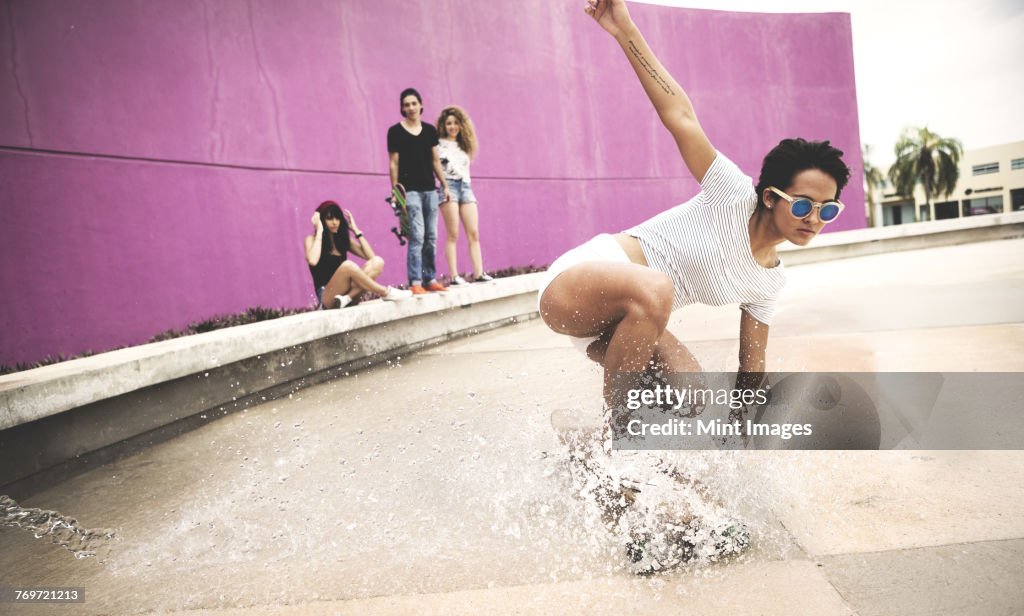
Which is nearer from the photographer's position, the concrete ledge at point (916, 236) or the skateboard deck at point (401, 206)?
the skateboard deck at point (401, 206)

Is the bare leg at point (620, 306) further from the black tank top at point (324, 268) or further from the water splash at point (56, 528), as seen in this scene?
the black tank top at point (324, 268)

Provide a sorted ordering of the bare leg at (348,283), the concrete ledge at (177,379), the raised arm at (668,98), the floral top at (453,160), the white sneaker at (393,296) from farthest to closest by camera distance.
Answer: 1. the floral top at (453,160)
2. the white sneaker at (393,296)
3. the bare leg at (348,283)
4. the concrete ledge at (177,379)
5. the raised arm at (668,98)

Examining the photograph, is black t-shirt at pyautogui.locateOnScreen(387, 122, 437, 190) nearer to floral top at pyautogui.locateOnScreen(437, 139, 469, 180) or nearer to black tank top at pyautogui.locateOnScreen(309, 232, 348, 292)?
floral top at pyautogui.locateOnScreen(437, 139, 469, 180)

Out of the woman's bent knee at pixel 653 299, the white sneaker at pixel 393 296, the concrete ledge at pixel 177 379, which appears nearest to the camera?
the woman's bent knee at pixel 653 299

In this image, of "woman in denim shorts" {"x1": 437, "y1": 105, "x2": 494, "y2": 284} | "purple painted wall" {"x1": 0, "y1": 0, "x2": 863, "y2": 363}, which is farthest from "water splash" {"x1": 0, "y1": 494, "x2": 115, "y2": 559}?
"woman in denim shorts" {"x1": 437, "y1": 105, "x2": 494, "y2": 284}

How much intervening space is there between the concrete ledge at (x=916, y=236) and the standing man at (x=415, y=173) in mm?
8631

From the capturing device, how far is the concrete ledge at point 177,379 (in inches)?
96.2

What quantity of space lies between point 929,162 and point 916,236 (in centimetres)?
4383

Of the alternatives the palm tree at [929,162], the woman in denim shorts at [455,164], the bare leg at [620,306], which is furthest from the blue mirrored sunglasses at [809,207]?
the palm tree at [929,162]

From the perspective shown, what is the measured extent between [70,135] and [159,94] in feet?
2.82

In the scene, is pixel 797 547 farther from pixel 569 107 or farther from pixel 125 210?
pixel 569 107

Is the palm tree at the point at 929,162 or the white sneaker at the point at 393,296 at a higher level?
the palm tree at the point at 929,162

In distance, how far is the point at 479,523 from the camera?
186cm

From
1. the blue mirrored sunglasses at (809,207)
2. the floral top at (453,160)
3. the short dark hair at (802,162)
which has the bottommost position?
the blue mirrored sunglasses at (809,207)
